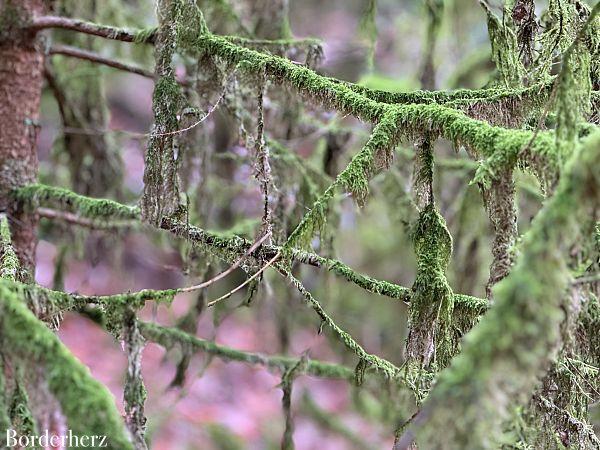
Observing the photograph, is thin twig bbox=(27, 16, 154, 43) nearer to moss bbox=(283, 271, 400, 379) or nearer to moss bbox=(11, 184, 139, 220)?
moss bbox=(11, 184, 139, 220)

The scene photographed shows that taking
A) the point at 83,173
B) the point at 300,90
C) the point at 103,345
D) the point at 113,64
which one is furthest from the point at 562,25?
the point at 103,345

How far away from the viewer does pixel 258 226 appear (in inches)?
128

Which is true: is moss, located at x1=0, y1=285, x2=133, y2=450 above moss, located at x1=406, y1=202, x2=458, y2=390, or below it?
below

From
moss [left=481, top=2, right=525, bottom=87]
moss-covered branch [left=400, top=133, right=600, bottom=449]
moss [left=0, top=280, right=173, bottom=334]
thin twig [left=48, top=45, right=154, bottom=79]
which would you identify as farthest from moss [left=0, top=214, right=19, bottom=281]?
moss [left=481, top=2, right=525, bottom=87]

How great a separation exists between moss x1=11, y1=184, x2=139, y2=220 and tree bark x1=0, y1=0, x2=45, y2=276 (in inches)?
2.3

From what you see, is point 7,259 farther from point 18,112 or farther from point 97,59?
point 97,59

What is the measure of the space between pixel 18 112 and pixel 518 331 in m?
2.56

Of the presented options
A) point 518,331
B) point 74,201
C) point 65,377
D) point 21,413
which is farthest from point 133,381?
point 74,201

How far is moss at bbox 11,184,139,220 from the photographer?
2.63 m

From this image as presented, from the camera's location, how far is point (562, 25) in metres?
2.13

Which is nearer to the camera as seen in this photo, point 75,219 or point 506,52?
point 506,52

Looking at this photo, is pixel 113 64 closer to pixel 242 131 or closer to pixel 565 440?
pixel 242 131

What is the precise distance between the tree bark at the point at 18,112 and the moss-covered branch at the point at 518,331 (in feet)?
7.19

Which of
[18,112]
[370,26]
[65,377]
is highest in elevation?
[370,26]
